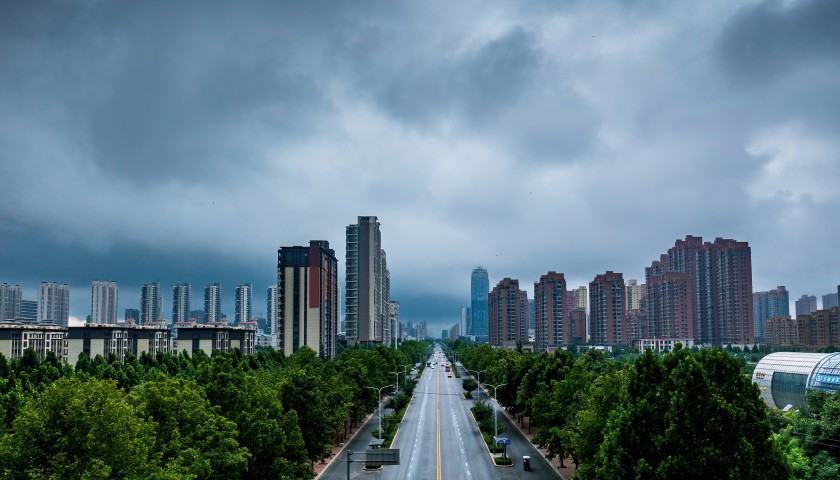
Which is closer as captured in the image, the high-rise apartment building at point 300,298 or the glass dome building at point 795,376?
the glass dome building at point 795,376

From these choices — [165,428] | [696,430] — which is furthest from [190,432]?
[696,430]

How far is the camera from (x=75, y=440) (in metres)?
28.0

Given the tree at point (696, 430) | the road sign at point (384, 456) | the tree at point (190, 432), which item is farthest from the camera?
the road sign at point (384, 456)

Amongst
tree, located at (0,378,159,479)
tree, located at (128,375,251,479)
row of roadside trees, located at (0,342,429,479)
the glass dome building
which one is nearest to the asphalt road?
row of roadside trees, located at (0,342,429,479)

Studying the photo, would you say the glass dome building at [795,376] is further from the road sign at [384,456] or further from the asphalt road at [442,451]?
the road sign at [384,456]

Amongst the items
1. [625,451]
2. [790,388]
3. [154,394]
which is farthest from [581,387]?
[790,388]

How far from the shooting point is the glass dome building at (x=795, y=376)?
8226 centimetres

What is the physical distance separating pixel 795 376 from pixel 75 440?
8776 cm

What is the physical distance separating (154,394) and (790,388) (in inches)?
3258

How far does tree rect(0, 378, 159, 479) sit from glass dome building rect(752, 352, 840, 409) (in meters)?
79.4

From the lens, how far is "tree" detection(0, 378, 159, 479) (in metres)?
27.3

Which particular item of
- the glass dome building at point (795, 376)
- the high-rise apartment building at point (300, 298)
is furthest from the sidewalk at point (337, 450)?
the high-rise apartment building at point (300, 298)

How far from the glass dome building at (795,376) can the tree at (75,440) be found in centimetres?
7938

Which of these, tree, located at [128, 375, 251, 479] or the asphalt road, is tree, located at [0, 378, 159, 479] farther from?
the asphalt road
